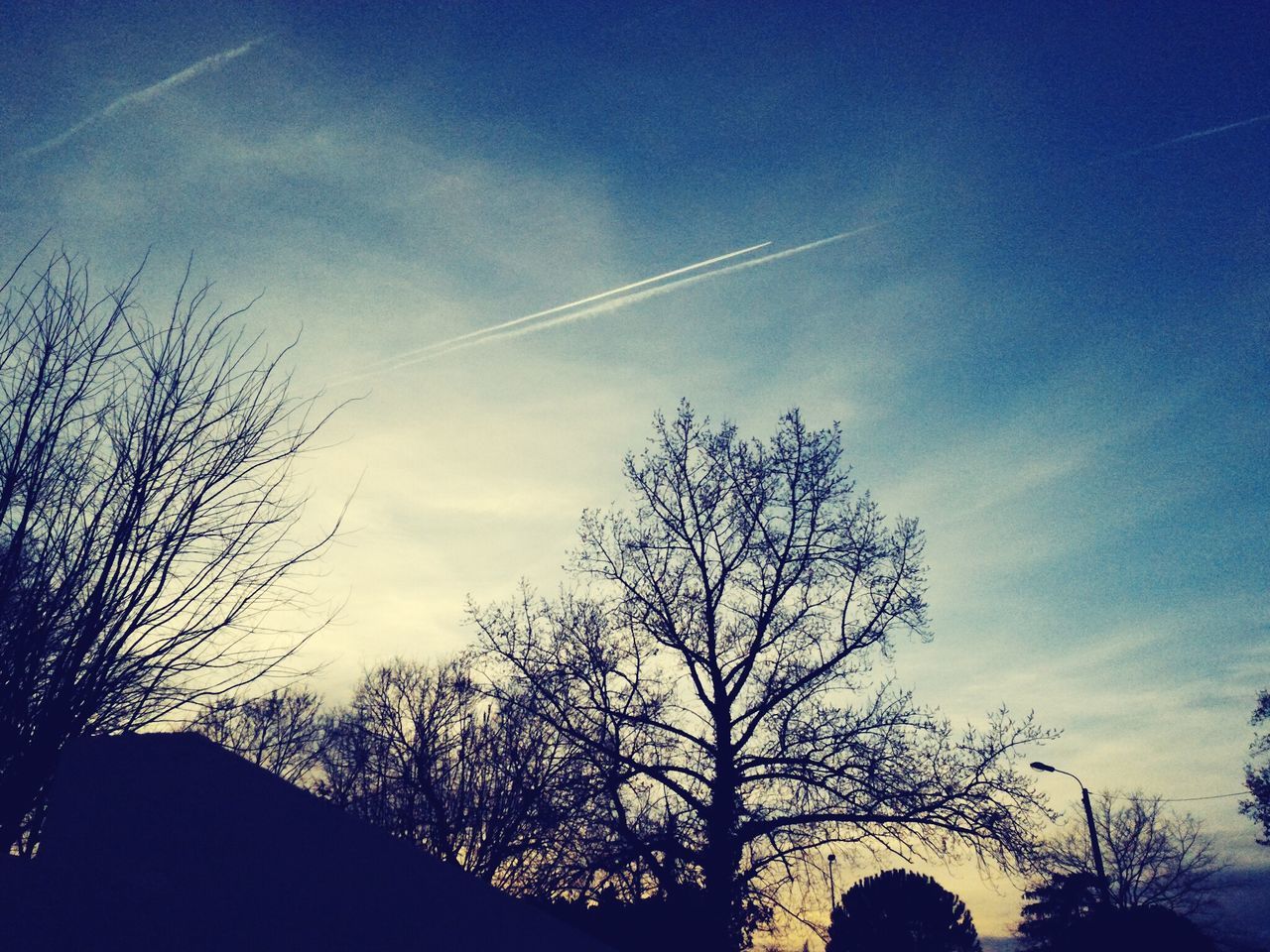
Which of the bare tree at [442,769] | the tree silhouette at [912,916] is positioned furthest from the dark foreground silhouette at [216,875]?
the tree silhouette at [912,916]

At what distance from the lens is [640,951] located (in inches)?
677

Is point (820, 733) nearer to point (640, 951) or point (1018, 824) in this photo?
point (1018, 824)

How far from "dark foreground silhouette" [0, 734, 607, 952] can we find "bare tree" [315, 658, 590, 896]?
1233cm

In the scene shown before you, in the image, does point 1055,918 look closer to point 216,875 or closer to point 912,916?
point 912,916

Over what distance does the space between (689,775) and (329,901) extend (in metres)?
12.2

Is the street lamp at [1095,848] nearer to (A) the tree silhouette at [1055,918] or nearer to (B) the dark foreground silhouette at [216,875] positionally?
(A) the tree silhouette at [1055,918]

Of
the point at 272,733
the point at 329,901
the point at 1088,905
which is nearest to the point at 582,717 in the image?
the point at 329,901

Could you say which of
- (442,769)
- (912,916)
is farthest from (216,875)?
(912,916)

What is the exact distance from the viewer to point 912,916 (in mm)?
38469

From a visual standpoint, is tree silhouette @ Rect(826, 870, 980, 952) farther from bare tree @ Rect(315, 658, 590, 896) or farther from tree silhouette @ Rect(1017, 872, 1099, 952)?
bare tree @ Rect(315, 658, 590, 896)

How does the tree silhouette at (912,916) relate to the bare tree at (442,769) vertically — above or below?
below

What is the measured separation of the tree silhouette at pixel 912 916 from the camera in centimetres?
3529

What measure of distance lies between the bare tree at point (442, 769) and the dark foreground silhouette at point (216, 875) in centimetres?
1233

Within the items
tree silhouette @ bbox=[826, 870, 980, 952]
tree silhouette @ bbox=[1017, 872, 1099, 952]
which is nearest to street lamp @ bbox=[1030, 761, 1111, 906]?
tree silhouette @ bbox=[1017, 872, 1099, 952]
